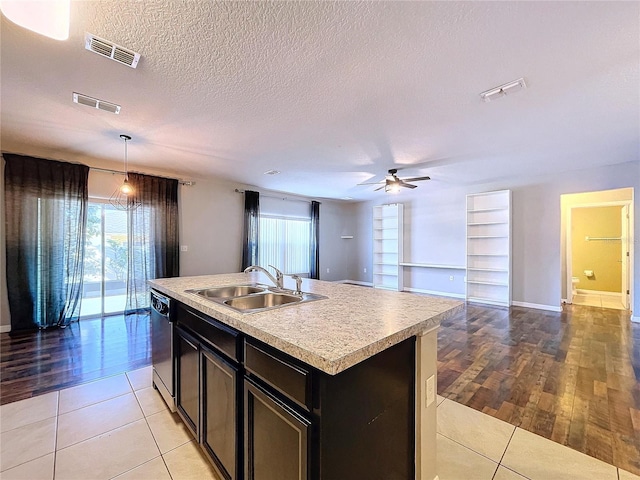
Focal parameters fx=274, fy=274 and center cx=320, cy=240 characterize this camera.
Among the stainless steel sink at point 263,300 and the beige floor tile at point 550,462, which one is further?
the stainless steel sink at point 263,300

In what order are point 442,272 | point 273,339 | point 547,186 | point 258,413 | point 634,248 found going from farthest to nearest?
1. point 442,272
2. point 547,186
3. point 634,248
4. point 258,413
5. point 273,339

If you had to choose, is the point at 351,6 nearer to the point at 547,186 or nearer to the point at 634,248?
the point at 547,186

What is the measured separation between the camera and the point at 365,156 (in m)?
4.01

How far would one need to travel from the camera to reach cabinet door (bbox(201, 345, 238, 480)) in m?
1.32

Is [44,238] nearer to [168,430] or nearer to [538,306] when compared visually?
[168,430]

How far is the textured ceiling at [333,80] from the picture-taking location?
1553 millimetres

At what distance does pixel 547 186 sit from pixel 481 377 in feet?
14.4

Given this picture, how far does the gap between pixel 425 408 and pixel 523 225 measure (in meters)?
5.52

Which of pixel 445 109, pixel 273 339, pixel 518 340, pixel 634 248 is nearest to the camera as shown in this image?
pixel 273 339

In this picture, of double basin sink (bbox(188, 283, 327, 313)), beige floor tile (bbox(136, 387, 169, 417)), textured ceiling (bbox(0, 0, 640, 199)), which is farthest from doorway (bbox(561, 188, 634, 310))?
beige floor tile (bbox(136, 387, 169, 417))

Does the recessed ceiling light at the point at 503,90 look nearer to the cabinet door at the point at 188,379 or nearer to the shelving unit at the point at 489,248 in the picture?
the cabinet door at the point at 188,379

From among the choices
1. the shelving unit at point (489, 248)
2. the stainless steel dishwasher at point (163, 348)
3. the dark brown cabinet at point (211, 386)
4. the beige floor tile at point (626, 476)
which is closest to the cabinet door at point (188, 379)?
the dark brown cabinet at point (211, 386)

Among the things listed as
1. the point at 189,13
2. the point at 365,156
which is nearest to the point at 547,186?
the point at 365,156

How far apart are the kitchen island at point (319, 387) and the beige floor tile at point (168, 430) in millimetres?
198
